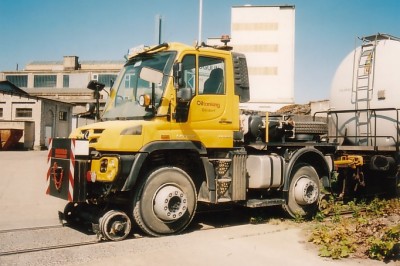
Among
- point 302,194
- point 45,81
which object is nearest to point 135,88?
point 302,194

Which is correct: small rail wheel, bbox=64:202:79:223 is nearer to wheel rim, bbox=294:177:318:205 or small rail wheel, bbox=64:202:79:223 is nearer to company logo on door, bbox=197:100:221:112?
company logo on door, bbox=197:100:221:112

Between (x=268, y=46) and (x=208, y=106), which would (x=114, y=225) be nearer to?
(x=208, y=106)

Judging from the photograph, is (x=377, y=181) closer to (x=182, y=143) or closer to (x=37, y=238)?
(x=182, y=143)

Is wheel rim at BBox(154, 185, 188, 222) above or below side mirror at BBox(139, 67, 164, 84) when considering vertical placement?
below

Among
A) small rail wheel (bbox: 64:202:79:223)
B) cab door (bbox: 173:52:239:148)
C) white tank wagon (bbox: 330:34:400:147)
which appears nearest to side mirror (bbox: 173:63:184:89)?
cab door (bbox: 173:52:239:148)

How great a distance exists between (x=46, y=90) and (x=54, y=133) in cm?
3113

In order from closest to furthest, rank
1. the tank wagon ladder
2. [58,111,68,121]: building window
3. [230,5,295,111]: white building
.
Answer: the tank wagon ladder
[58,111,68,121]: building window
[230,5,295,111]: white building

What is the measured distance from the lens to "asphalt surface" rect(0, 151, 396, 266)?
5.25m

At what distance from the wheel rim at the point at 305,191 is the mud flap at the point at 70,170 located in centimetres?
426

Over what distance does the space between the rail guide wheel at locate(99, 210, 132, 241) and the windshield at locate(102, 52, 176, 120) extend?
1.63 metres

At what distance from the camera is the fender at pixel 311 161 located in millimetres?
7956

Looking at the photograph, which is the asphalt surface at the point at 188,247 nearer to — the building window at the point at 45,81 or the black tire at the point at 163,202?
the black tire at the point at 163,202

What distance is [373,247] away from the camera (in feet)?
18.0

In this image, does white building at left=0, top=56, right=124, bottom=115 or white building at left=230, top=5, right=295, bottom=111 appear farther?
white building at left=0, top=56, right=124, bottom=115
